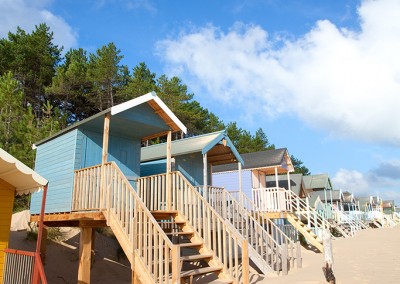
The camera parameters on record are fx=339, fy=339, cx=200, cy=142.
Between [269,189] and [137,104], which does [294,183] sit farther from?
[137,104]

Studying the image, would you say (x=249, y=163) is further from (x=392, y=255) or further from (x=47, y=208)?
(x=47, y=208)

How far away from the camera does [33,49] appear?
30.2 metres

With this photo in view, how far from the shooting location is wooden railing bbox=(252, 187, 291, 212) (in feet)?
61.7

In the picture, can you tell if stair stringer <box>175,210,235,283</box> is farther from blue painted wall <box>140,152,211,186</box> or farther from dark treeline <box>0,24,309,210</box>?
dark treeline <box>0,24,309,210</box>

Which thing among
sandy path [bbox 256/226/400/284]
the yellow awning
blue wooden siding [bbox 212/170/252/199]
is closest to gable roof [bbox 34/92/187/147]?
the yellow awning

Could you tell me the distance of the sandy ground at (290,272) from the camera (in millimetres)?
10039

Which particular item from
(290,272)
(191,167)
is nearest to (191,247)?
(290,272)

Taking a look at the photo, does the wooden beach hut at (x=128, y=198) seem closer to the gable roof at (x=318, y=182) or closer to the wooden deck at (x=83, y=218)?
the wooden deck at (x=83, y=218)

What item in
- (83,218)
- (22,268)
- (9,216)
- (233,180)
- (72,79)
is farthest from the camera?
(72,79)

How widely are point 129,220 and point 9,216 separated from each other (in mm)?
2786

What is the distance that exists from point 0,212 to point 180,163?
8.48 metres

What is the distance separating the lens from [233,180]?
22609mm

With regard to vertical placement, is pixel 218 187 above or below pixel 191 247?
above

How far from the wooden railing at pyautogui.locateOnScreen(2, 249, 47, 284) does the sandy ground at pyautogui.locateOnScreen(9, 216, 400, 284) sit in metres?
6.47
